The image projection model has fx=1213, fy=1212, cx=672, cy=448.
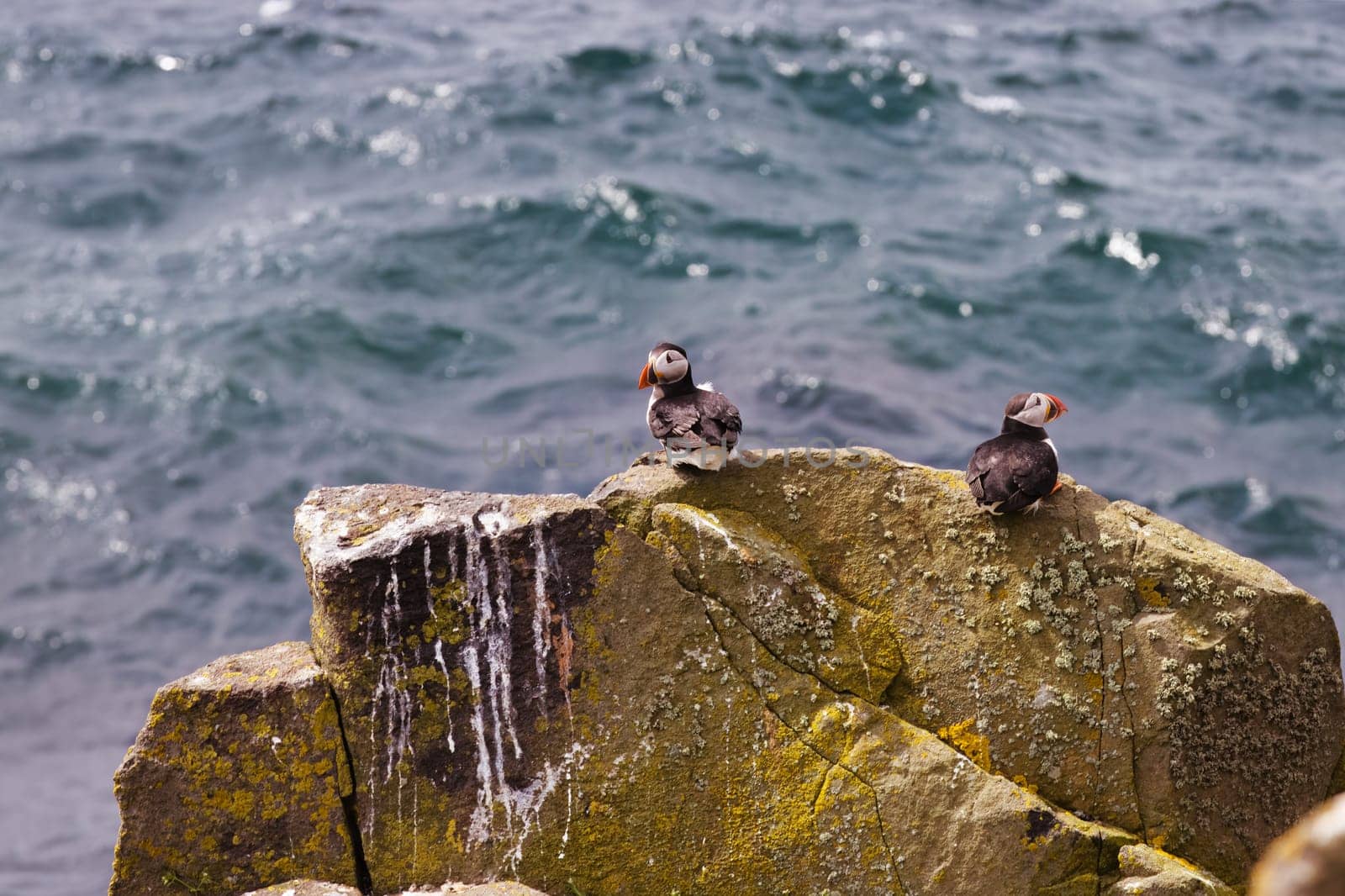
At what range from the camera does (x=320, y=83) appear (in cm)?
2716

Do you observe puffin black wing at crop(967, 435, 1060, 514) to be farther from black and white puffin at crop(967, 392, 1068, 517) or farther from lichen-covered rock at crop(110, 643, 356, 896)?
lichen-covered rock at crop(110, 643, 356, 896)

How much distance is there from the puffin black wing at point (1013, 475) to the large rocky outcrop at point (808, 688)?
0.20 metres

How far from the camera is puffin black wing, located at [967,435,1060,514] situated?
268 inches

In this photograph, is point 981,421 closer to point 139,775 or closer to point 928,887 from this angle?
point 928,887

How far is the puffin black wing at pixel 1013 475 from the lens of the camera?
680 cm

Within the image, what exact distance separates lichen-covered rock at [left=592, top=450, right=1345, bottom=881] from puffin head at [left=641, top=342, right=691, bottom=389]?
2.40 ft

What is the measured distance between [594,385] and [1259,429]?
1006 centimetres

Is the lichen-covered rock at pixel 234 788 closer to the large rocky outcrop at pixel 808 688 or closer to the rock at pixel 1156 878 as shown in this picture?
the large rocky outcrop at pixel 808 688

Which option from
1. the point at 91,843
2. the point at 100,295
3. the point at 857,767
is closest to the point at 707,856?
the point at 857,767

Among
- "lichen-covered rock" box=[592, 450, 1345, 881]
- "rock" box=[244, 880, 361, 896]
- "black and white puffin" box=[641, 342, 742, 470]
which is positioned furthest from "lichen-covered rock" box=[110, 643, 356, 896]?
"black and white puffin" box=[641, 342, 742, 470]

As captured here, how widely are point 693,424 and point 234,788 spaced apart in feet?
10.5

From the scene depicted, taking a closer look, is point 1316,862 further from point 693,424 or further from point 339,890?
point 339,890

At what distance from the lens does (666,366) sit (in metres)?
7.50

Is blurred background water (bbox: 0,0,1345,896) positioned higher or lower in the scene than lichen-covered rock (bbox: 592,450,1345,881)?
lower
